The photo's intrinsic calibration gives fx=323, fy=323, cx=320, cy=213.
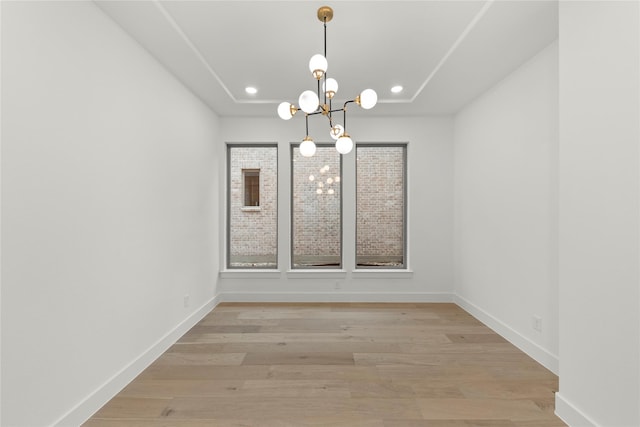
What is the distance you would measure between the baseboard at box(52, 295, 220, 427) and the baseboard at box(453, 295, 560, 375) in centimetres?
340

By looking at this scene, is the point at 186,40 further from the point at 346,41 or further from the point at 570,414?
the point at 570,414

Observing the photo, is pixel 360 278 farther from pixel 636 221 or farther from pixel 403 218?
pixel 636 221

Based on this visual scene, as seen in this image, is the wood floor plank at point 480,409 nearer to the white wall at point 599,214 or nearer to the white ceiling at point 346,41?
the white wall at point 599,214

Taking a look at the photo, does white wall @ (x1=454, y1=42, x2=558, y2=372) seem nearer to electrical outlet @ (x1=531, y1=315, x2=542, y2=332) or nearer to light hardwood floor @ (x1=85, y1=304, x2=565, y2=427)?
electrical outlet @ (x1=531, y1=315, x2=542, y2=332)

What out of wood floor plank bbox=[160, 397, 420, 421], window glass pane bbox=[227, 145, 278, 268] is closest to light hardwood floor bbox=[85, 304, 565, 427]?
wood floor plank bbox=[160, 397, 420, 421]

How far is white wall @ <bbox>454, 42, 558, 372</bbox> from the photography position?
276 centimetres

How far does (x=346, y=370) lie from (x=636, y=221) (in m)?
2.14

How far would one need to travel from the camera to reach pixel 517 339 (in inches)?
125

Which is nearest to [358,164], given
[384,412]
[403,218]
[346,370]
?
[403,218]

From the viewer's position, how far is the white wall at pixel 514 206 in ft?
9.04

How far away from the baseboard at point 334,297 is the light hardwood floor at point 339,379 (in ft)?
2.84

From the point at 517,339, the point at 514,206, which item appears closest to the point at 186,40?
the point at 514,206

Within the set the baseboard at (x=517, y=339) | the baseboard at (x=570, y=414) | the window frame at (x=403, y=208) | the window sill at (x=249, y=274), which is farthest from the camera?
the window frame at (x=403, y=208)

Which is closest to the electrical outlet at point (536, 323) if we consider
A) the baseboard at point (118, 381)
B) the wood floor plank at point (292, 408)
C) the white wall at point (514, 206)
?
the white wall at point (514, 206)
